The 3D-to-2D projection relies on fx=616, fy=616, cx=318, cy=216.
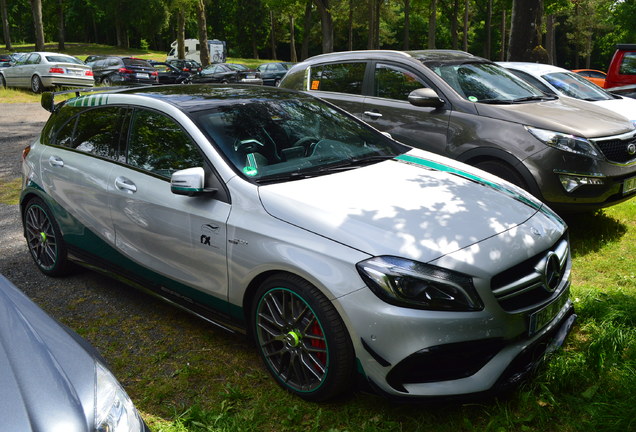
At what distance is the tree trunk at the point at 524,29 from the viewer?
12.3 m

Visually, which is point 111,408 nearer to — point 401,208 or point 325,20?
point 401,208

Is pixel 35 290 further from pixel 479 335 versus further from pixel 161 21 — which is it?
pixel 161 21

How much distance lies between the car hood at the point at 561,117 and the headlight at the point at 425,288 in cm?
321

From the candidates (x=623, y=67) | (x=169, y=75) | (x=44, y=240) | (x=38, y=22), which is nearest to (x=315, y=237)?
(x=44, y=240)

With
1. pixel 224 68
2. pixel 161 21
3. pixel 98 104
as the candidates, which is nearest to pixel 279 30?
pixel 161 21

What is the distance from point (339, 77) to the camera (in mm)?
7211

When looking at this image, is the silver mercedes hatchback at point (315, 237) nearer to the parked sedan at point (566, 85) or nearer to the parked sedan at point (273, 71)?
the parked sedan at point (566, 85)

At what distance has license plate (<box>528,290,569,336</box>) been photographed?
3.07 meters

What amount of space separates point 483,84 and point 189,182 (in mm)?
3957

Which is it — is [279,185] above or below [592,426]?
above

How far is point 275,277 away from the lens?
325 cm

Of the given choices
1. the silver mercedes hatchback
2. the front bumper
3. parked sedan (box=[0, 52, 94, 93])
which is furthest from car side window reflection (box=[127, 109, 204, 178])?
parked sedan (box=[0, 52, 94, 93])

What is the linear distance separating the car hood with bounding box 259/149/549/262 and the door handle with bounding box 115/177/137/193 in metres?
1.12

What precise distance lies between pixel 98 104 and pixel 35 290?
160cm
